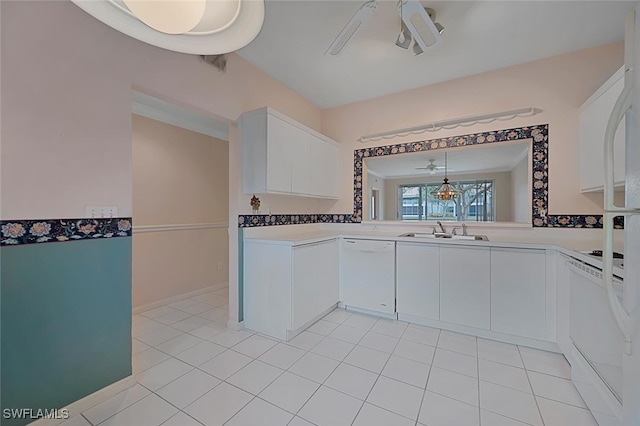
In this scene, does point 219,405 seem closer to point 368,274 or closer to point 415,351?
point 415,351

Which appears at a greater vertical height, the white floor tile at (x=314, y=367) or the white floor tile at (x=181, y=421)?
the white floor tile at (x=181, y=421)

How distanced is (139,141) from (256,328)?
251 centimetres

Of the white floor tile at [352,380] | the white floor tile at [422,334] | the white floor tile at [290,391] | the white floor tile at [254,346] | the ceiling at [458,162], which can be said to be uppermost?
the ceiling at [458,162]

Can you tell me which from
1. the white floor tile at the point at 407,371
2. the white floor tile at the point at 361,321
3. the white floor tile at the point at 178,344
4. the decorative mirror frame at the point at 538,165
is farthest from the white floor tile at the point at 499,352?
the white floor tile at the point at 178,344

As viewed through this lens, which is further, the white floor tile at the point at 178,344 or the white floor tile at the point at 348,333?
the white floor tile at the point at 348,333

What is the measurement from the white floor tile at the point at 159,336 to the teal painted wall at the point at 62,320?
627 mm

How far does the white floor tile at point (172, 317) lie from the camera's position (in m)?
2.69

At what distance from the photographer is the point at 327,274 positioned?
2.77 meters

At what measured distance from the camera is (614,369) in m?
1.17

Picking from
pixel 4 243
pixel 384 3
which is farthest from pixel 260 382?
pixel 384 3

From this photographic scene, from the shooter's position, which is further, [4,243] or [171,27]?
[4,243]

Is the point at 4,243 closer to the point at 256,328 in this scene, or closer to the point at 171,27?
the point at 171,27

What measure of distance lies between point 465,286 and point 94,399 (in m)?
2.83

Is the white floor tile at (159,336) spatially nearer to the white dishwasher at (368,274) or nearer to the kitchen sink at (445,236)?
the white dishwasher at (368,274)
